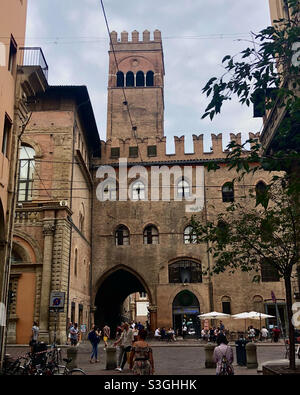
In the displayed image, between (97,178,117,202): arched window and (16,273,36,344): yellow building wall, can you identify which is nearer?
(16,273,36,344): yellow building wall

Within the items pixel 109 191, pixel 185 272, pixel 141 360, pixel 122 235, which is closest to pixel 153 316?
pixel 185 272

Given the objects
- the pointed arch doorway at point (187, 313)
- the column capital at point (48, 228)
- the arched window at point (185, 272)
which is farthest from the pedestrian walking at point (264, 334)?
the column capital at point (48, 228)

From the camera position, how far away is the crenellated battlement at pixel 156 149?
3161 cm

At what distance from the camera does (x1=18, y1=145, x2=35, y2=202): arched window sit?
22766mm

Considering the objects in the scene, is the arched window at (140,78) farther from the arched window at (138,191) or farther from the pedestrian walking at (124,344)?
the pedestrian walking at (124,344)

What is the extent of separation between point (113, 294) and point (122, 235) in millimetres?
7626

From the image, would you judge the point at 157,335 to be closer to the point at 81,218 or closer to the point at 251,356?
the point at 81,218

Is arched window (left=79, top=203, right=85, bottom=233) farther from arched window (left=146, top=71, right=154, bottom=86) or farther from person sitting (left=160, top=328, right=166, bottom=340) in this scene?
arched window (left=146, top=71, right=154, bottom=86)

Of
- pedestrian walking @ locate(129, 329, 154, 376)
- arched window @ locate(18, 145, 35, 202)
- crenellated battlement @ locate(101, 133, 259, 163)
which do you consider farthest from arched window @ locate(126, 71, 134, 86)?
pedestrian walking @ locate(129, 329, 154, 376)

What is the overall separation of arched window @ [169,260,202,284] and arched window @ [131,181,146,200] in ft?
17.5

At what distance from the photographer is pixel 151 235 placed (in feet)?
99.8

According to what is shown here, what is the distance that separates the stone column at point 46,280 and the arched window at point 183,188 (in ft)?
39.4
